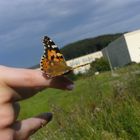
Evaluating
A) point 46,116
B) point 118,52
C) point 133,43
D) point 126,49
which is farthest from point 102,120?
point 118,52

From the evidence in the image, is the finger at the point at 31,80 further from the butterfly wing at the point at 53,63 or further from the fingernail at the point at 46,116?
the fingernail at the point at 46,116

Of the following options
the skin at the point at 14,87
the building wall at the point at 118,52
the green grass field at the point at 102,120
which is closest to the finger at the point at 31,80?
the skin at the point at 14,87

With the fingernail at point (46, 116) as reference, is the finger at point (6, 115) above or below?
above

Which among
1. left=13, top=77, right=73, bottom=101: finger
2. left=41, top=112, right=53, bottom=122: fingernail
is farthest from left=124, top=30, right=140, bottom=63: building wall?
left=13, top=77, right=73, bottom=101: finger

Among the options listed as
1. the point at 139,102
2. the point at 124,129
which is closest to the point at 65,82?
the point at 124,129

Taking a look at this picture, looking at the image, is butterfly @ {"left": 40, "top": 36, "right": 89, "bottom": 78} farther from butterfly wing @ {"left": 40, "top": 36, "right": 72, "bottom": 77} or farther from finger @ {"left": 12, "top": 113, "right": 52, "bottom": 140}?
finger @ {"left": 12, "top": 113, "right": 52, "bottom": 140}

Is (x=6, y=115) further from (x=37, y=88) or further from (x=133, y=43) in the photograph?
(x=133, y=43)
